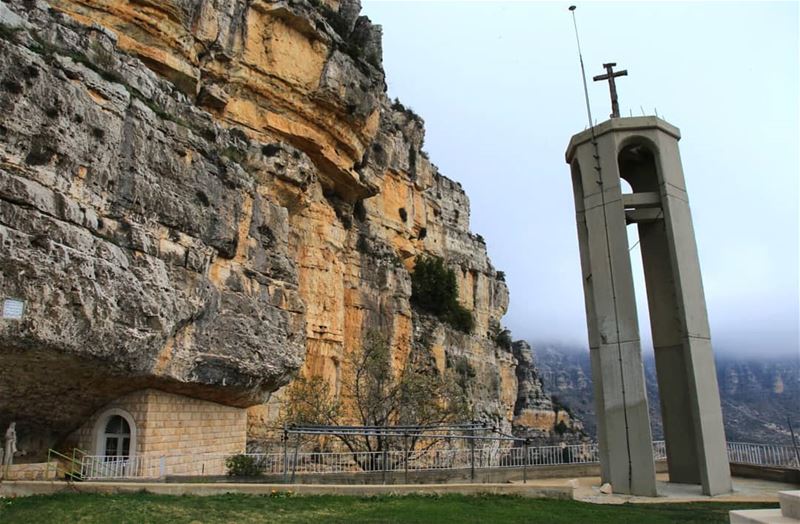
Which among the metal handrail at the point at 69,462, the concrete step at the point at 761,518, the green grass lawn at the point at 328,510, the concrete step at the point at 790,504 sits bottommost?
the green grass lawn at the point at 328,510

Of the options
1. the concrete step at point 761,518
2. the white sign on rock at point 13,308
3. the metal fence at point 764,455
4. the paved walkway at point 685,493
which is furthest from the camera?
the metal fence at point 764,455

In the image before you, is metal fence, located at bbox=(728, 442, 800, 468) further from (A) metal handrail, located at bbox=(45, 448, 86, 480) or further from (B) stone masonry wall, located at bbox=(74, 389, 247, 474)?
(A) metal handrail, located at bbox=(45, 448, 86, 480)

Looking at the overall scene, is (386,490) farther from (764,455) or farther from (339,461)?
(764,455)

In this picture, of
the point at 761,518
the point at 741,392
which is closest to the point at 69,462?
the point at 761,518

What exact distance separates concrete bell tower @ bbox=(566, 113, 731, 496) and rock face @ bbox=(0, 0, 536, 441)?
10874 mm

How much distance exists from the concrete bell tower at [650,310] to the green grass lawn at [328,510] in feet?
6.79

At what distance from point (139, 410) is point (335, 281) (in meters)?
15.2

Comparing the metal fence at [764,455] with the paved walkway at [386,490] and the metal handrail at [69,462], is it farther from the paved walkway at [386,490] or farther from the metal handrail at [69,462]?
the metal handrail at [69,462]

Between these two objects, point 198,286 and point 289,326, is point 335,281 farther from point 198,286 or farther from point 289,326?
point 198,286

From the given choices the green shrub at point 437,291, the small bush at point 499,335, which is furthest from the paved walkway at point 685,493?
the small bush at point 499,335

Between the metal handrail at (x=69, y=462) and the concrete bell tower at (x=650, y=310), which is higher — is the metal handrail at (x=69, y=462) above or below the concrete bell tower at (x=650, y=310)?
below

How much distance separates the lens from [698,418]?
614 inches

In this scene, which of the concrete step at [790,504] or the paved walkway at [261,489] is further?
the paved walkway at [261,489]

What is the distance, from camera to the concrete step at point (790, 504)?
7691 millimetres
